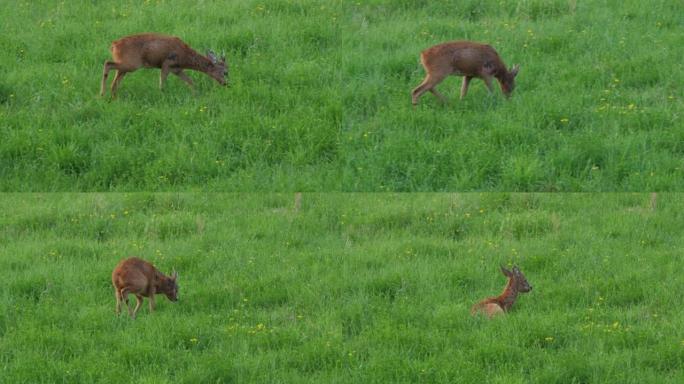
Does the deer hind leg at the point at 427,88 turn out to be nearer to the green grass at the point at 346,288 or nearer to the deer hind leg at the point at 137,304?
the green grass at the point at 346,288

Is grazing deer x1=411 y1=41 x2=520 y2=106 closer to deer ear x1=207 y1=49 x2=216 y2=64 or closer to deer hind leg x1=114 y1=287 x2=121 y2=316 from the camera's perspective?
deer ear x1=207 y1=49 x2=216 y2=64

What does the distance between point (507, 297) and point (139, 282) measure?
14.8 feet

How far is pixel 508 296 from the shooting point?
16734mm

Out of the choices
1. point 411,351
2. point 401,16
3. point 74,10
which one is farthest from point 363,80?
point 74,10

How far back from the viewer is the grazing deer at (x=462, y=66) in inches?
674

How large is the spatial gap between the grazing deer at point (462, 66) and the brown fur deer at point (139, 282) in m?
3.85

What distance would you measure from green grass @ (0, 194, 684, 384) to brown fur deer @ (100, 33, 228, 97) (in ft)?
5.87

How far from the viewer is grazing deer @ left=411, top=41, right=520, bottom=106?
17125mm

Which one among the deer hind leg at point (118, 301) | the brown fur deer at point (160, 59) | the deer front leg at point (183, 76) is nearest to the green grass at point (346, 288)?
the deer hind leg at point (118, 301)

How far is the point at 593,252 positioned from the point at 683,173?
286 centimetres

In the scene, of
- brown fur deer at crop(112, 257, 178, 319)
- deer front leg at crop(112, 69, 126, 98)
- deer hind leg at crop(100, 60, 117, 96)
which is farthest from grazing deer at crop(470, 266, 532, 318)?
deer hind leg at crop(100, 60, 117, 96)

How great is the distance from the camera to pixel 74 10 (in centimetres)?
2030

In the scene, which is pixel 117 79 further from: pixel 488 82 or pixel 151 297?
pixel 488 82

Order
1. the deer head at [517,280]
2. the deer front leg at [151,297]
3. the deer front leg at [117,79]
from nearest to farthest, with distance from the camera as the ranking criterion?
the deer front leg at [151,297], the deer head at [517,280], the deer front leg at [117,79]
